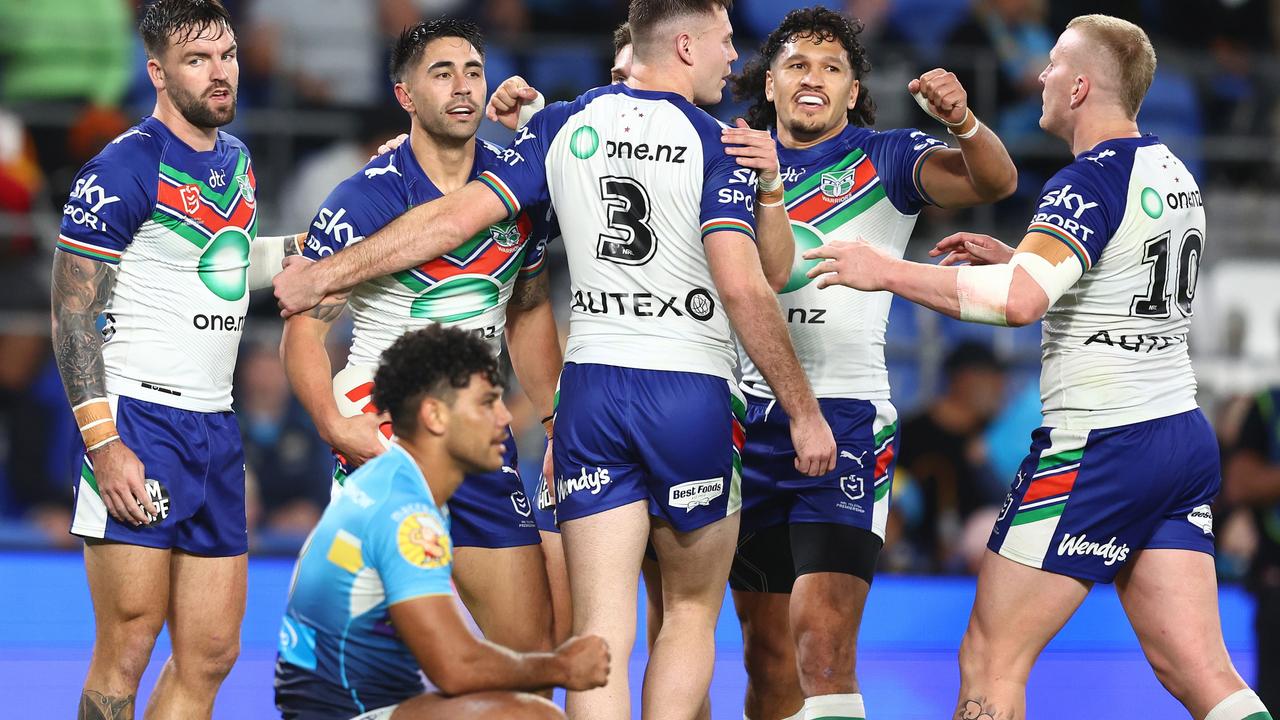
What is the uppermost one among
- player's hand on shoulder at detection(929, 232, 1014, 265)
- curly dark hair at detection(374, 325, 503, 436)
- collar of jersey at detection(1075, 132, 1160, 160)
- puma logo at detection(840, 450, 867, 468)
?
collar of jersey at detection(1075, 132, 1160, 160)

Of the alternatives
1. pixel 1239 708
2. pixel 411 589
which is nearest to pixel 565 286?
pixel 1239 708

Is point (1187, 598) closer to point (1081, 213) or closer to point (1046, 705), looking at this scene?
point (1081, 213)

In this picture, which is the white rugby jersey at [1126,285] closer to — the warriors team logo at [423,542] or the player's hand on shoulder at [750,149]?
the player's hand on shoulder at [750,149]

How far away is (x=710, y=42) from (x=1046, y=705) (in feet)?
12.3

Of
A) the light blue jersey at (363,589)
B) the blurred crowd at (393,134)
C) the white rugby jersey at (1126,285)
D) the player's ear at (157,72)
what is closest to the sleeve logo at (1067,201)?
the white rugby jersey at (1126,285)

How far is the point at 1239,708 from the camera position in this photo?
447 cm

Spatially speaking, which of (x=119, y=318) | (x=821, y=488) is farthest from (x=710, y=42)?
(x=119, y=318)

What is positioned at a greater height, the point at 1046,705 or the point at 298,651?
the point at 298,651

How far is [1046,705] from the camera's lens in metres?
6.94

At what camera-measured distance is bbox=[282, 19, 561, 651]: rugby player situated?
470 centimetres

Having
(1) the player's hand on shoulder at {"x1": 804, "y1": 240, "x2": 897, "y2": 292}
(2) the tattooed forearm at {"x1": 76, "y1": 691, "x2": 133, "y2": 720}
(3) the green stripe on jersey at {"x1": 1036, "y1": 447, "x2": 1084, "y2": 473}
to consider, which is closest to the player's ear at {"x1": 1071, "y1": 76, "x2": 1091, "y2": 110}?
(1) the player's hand on shoulder at {"x1": 804, "y1": 240, "x2": 897, "y2": 292}

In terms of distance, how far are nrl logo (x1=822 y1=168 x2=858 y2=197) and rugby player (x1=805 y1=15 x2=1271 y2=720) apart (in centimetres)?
78

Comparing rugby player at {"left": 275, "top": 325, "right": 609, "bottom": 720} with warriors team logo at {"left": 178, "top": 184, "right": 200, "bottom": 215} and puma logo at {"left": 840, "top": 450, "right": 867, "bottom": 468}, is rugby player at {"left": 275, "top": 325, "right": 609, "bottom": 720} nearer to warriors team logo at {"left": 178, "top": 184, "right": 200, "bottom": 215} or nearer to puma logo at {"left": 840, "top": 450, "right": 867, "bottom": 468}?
warriors team logo at {"left": 178, "top": 184, "right": 200, "bottom": 215}

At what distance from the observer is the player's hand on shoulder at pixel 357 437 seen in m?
4.62
